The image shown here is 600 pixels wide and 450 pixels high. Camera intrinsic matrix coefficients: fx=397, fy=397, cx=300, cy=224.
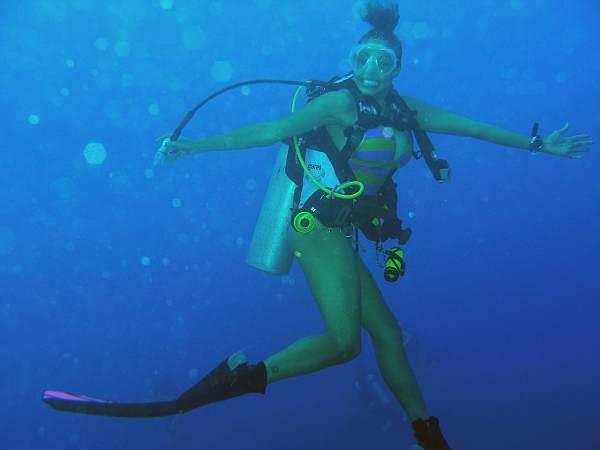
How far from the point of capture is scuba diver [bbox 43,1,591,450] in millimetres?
2994

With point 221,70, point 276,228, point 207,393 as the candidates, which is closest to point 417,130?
point 276,228

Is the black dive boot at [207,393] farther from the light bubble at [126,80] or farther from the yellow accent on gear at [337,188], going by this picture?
the light bubble at [126,80]

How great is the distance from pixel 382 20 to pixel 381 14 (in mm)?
48

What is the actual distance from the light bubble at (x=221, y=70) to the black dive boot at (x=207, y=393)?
10873 millimetres

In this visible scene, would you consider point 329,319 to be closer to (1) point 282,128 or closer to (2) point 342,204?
(2) point 342,204

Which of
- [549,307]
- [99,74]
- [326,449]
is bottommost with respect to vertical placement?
[326,449]

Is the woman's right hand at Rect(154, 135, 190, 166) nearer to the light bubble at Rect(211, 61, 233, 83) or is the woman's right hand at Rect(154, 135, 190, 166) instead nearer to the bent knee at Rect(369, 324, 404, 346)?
the bent knee at Rect(369, 324, 404, 346)

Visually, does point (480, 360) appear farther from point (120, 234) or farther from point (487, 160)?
point (120, 234)

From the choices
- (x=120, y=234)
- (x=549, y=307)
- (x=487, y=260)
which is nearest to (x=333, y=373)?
(x=487, y=260)

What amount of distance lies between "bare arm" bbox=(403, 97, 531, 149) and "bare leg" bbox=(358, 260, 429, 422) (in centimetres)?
150

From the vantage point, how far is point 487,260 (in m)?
12.1

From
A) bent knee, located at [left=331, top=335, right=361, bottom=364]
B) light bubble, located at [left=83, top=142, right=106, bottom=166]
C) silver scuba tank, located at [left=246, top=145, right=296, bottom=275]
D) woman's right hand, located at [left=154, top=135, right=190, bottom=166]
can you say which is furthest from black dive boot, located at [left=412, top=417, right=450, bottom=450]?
light bubble, located at [left=83, top=142, right=106, bottom=166]

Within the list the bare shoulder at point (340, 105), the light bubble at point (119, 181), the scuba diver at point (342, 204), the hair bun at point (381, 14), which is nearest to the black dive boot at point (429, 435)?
the scuba diver at point (342, 204)

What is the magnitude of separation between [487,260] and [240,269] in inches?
293
